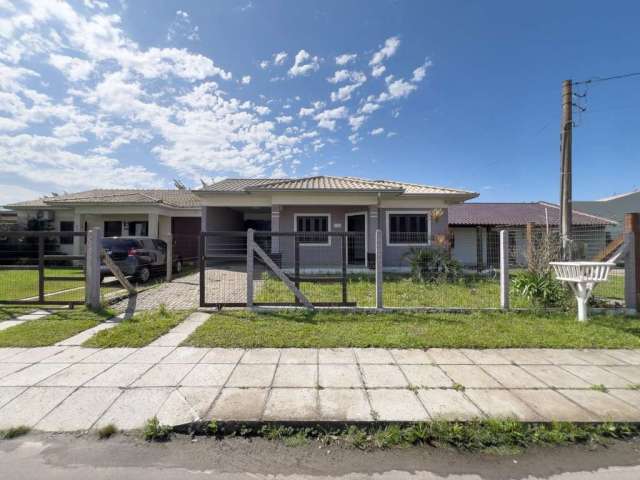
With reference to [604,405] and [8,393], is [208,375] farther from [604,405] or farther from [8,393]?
[604,405]

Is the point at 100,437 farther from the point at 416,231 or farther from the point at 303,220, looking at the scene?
the point at 416,231

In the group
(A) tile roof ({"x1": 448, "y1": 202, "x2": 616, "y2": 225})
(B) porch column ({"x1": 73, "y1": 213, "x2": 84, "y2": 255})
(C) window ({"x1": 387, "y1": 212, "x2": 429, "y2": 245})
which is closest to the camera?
(C) window ({"x1": 387, "y1": 212, "x2": 429, "y2": 245})

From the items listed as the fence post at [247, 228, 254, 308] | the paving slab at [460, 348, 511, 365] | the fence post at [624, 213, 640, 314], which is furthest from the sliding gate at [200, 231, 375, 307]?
the fence post at [624, 213, 640, 314]

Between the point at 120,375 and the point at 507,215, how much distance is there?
26.3 meters

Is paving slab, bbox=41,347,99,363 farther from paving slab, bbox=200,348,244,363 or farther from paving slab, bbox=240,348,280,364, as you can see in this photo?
paving slab, bbox=240,348,280,364

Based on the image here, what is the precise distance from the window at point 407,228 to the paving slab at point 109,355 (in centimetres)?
1074

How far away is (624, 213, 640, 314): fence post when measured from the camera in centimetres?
610

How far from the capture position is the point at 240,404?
2.93 m

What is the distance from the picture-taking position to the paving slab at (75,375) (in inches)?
133

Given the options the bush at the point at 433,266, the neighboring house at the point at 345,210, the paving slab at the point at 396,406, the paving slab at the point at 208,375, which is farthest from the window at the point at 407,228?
the paving slab at the point at 208,375

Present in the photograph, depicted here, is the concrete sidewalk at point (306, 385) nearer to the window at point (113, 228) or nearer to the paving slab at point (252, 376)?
the paving slab at point (252, 376)

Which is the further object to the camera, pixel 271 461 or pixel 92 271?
pixel 92 271

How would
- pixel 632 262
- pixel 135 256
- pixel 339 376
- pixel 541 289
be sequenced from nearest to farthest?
1. pixel 339 376
2. pixel 632 262
3. pixel 541 289
4. pixel 135 256

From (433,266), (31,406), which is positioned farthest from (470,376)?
(433,266)
